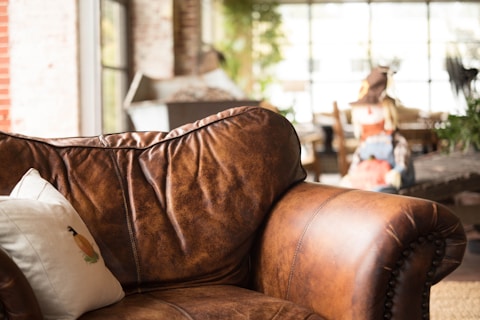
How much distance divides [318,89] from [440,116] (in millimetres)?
2531

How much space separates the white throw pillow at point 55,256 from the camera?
167 centimetres

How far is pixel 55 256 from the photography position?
171cm

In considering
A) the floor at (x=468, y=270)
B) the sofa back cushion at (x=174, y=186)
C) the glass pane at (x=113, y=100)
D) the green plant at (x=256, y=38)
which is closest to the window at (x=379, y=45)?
the green plant at (x=256, y=38)

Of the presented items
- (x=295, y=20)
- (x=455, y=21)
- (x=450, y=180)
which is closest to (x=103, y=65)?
(x=450, y=180)

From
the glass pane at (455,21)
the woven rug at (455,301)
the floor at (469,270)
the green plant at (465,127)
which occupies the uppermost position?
the glass pane at (455,21)

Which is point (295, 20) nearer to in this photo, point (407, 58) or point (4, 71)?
point (407, 58)

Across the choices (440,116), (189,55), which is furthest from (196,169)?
(440,116)

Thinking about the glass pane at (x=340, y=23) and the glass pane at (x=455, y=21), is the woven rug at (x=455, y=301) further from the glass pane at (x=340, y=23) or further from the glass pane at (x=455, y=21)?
the glass pane at (x=455, y=21)

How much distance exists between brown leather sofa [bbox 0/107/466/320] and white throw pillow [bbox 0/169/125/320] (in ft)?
0.24

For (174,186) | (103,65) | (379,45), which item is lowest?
(174,186)

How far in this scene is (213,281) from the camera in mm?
2215

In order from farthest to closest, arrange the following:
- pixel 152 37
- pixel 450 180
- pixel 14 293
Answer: pixel 152 37, pixel 450 180, pixel 14 293

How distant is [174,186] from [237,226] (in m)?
0.22

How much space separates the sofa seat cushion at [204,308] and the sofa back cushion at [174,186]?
166mm
